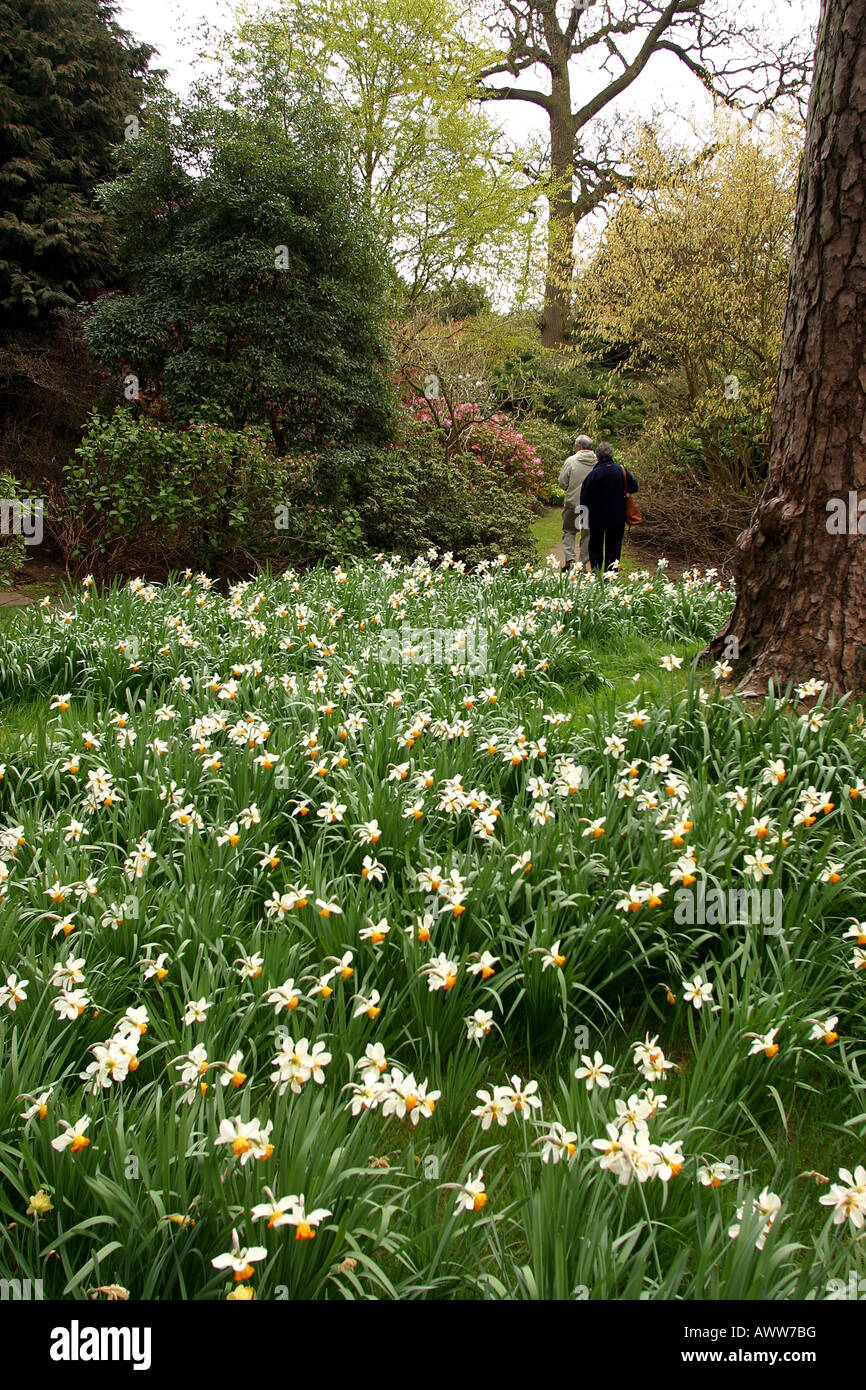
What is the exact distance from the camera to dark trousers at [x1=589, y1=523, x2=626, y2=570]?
9516 mm

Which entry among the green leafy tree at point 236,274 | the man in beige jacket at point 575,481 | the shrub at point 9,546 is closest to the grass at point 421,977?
the shrub at point 9,546

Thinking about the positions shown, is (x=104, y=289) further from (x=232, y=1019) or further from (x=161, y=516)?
(x=232, y=1019)

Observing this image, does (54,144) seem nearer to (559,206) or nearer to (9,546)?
(9,546)

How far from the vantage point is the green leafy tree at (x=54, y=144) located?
11039 mm

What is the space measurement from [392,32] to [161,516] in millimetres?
11486

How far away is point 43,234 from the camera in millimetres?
10961

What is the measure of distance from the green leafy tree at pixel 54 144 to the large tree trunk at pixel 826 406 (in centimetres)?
986

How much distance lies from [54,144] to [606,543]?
9.24m

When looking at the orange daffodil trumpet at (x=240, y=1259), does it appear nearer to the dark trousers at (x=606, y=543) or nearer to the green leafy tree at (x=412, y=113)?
the dark trousers at (x=606, y=543)

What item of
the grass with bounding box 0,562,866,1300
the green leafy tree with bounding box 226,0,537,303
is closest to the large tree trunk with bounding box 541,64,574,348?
the green leafy tree with bounding box 226,0,537,303

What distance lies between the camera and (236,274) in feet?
32.2

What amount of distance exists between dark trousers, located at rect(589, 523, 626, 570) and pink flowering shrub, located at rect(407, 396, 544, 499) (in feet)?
11.0

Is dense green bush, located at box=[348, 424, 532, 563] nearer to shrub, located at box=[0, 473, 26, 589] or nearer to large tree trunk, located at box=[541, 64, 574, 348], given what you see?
shrub, located at box=[0, 473, 26, 589]
